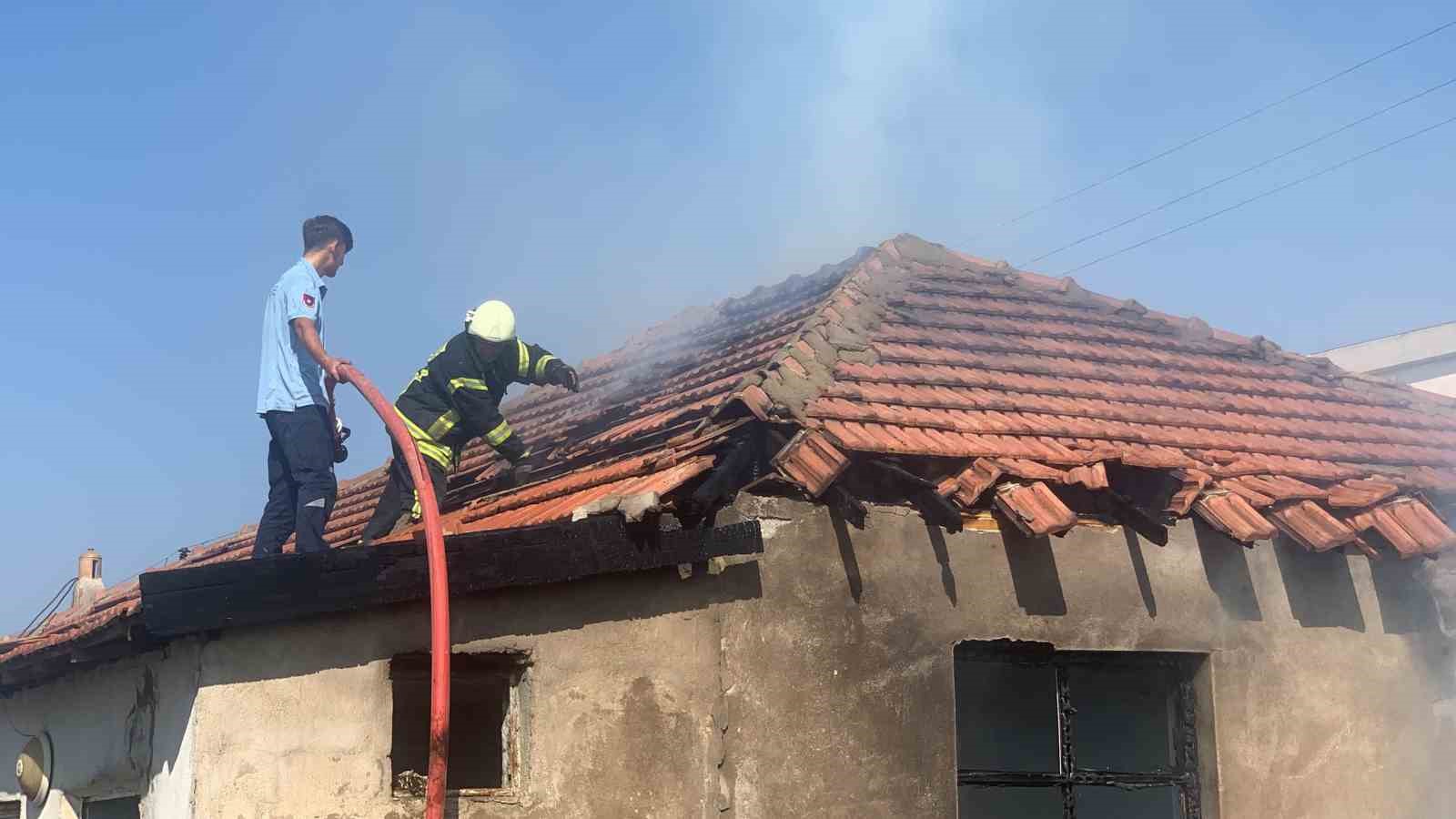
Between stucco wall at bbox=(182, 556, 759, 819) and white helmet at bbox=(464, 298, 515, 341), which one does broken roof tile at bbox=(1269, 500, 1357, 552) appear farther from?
white helmet at bbox=(464, 298, 515, 341)

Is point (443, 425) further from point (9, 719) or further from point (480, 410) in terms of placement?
point (9, 719)

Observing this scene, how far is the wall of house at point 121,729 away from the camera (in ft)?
22.0

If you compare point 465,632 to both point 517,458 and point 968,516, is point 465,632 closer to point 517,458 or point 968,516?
point 517,458

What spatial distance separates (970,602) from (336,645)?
2.87m

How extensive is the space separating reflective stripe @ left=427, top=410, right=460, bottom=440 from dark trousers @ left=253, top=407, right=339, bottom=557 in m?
0.51

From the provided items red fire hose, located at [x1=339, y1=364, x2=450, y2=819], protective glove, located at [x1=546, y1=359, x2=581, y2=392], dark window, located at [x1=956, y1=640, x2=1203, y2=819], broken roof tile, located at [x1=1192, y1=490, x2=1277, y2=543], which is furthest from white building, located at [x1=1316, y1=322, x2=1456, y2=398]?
red fire hose, located at [x1=339, y1=364, x2=450, y2=819]

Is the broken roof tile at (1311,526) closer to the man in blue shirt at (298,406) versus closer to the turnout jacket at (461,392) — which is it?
the turnout jacket at (461,392)

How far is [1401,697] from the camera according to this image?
7.52 metres

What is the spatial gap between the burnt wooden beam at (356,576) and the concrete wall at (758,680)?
0.54ft

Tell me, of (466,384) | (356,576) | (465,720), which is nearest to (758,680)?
(356,576)

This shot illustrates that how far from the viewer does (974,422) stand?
7285mm

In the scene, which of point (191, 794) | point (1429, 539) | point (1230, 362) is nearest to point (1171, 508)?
point (1429, 539)

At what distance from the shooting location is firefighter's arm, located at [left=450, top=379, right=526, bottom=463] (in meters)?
7.46

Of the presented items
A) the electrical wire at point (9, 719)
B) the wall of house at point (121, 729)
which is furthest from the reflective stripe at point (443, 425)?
the electrical wire at point (9, 719)
